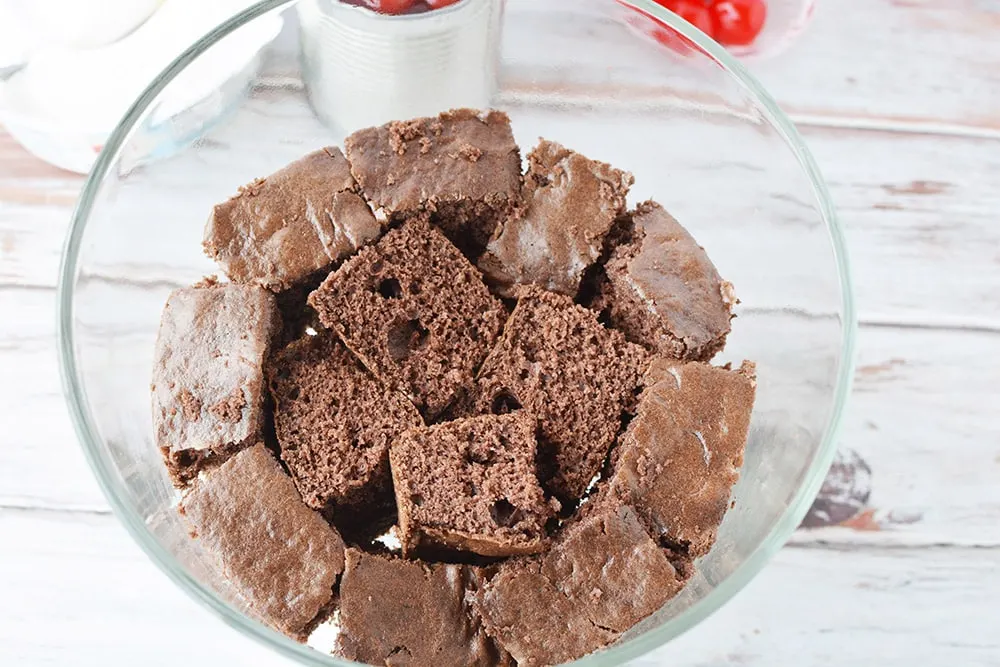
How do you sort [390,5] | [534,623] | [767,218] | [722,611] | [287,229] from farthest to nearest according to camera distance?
[722,611] → [390,5] → [767,218] → [287,229] → [534,623]

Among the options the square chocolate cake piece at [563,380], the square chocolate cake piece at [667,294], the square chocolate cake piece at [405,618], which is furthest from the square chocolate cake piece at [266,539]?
the square chocolate cake piece at [667,294]

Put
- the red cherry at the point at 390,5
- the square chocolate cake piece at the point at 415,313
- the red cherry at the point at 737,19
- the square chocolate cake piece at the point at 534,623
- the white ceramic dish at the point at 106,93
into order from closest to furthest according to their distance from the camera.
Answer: the square chocolate cake piece at the point at 534,623 < the square chocolate cake piece at the point at 415,313 < the white ceramic dish at the point at 106,93 < the red cherry at the point at 390,5 < the red cherry at the point at 737,19

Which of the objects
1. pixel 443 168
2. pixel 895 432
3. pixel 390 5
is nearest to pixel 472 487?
pixel 443 168

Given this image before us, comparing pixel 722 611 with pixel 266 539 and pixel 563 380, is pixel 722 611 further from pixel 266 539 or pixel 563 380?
pixel 266 539

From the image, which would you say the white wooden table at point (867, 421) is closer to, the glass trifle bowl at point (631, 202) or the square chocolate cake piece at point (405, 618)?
the glass trifle bowl at point (631, 202)

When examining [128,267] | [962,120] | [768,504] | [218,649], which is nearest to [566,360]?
[768,504]

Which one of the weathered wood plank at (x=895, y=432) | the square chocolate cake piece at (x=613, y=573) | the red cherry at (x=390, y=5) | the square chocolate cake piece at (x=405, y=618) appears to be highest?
the red cherry at (x=390, y=5)

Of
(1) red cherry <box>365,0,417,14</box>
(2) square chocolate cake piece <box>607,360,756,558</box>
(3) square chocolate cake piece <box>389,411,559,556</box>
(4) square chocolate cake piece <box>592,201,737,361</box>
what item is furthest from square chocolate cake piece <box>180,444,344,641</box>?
(1) red cherry <box>365,0,417,14</box>
